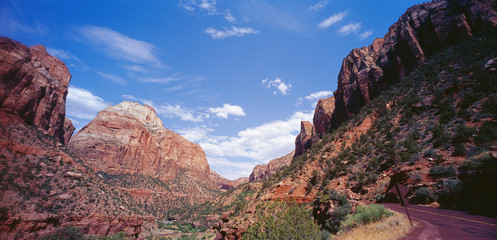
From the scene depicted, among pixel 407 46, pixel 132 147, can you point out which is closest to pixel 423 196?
pixel 407 46

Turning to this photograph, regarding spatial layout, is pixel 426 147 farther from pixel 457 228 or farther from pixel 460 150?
pixel 457 228

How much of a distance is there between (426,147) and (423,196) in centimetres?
750

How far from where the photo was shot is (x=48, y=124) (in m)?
58.7

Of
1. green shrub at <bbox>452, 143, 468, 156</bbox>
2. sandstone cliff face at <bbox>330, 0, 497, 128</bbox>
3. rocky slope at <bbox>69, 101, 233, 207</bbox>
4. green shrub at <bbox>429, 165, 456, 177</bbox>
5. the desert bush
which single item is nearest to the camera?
the desert bush

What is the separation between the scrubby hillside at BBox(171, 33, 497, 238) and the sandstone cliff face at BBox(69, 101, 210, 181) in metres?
108

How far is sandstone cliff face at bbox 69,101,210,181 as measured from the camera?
349ft

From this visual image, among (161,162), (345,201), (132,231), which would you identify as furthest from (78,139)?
(345,201)

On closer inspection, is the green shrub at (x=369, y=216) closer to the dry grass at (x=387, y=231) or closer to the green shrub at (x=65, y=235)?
the dry grass at (x=387, y=231)

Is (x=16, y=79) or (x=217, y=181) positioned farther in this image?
(x=217, y=181)

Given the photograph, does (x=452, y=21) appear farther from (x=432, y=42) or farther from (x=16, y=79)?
(x=16, y=79)

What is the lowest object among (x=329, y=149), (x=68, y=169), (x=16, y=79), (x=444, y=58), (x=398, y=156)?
(x=68, y=169)

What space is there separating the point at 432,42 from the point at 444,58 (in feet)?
32.3

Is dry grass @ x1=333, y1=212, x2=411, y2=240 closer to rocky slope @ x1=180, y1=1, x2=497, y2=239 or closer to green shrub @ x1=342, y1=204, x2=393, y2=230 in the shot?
green shrub @ x1=342, y1=204, x2=393, y2=230

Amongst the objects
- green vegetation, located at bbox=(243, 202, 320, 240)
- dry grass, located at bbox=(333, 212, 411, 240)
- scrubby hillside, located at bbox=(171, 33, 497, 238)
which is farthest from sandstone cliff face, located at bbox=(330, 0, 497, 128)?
dry grass, located at bbox=(333, 212, 411, 240)
